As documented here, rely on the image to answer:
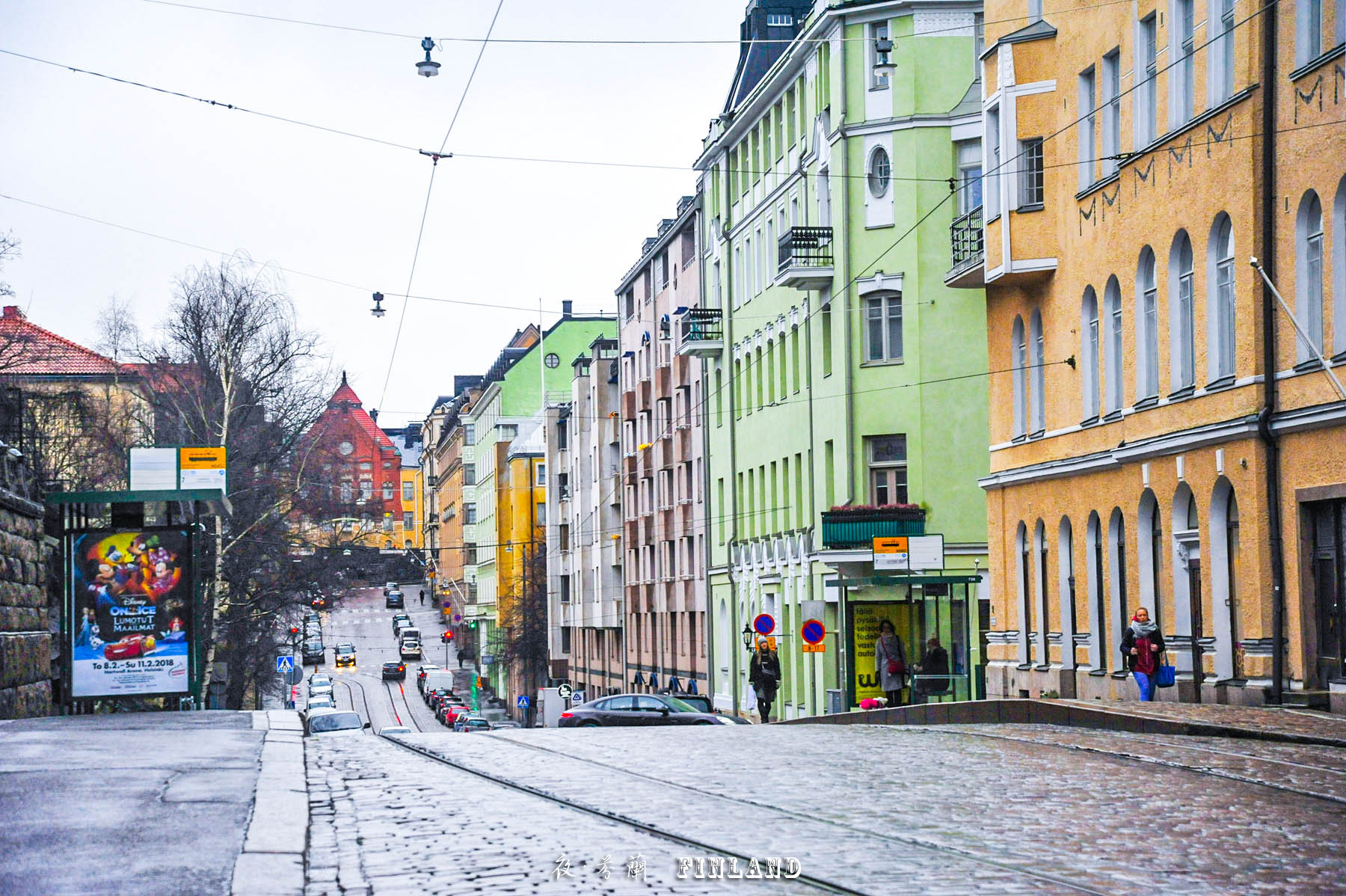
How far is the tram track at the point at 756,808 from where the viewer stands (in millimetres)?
9289

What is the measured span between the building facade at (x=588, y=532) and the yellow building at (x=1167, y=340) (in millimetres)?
43976

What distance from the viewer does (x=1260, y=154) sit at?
26.1 meters

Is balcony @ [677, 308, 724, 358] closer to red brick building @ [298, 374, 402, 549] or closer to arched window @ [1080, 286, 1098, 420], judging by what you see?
red brick building @ [298, 374, 402, 549]

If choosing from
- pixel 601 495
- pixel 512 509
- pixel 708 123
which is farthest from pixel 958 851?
pixel 512 509

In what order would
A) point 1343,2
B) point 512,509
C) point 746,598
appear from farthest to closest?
point 512,509
point 746,598
point 1343,2

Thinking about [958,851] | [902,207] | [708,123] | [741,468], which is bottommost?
[958,851]

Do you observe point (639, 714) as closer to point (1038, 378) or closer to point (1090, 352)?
point (1038, 378)

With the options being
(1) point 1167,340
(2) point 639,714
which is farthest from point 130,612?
(1) point 1167,340

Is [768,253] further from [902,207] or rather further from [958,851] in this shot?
[958,851]

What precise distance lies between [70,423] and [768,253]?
68.5ft

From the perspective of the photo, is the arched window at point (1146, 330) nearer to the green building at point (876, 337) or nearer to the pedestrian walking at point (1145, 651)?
the pedestrian walking at point (1145, 651)

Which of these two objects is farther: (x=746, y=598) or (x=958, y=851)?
(x=746, y=598)

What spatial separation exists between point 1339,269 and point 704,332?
41.4m

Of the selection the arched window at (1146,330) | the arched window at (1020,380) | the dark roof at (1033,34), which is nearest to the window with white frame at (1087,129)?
the dark roof at (1033,34)
